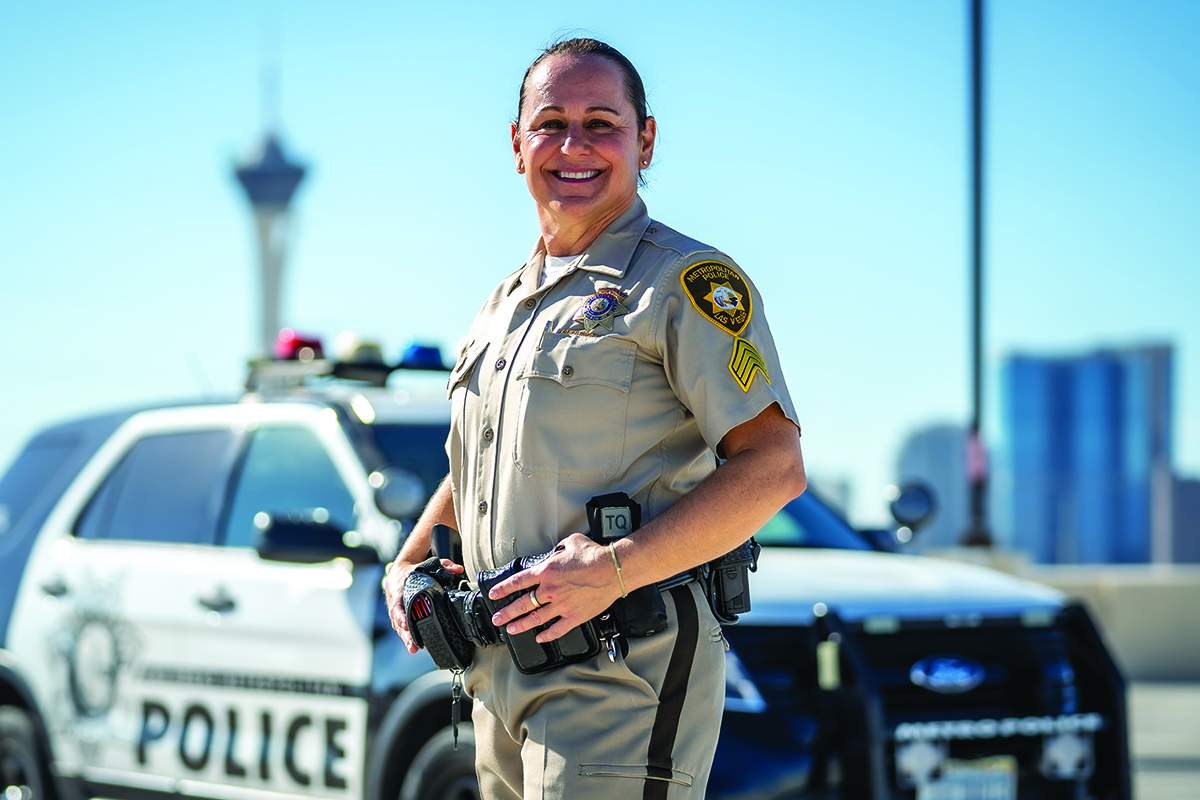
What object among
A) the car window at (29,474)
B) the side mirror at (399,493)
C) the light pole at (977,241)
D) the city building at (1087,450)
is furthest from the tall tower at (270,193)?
the side mirror at (399,493)

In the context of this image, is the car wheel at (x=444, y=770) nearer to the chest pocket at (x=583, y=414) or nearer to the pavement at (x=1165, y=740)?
the chest pocket at (x=583, y=414)

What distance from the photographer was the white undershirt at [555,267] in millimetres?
2604

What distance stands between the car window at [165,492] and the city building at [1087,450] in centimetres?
9508

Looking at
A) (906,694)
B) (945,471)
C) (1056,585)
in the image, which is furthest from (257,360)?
(945,471)

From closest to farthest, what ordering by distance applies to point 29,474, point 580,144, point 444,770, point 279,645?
1. point 580,144
2. point 444,770
3. point 279,645
4. point 29,474

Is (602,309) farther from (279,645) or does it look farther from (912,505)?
(912,505)

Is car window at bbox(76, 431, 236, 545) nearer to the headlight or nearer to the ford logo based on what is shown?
the headlight

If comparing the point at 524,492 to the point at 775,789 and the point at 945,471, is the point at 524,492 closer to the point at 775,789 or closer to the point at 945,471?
the point at 775,789

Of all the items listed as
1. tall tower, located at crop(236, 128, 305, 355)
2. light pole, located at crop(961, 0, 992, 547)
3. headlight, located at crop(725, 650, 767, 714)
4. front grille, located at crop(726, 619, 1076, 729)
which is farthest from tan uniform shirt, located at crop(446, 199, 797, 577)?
tall tower, located at crop(236, 128, 305, 355)

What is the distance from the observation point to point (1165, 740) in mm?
9336

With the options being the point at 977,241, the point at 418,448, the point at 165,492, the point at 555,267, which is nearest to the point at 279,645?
the point at 418,448

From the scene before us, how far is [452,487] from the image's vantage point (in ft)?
9.09

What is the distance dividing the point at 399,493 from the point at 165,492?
1535 millimetres

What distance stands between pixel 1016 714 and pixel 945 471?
4536 inches
